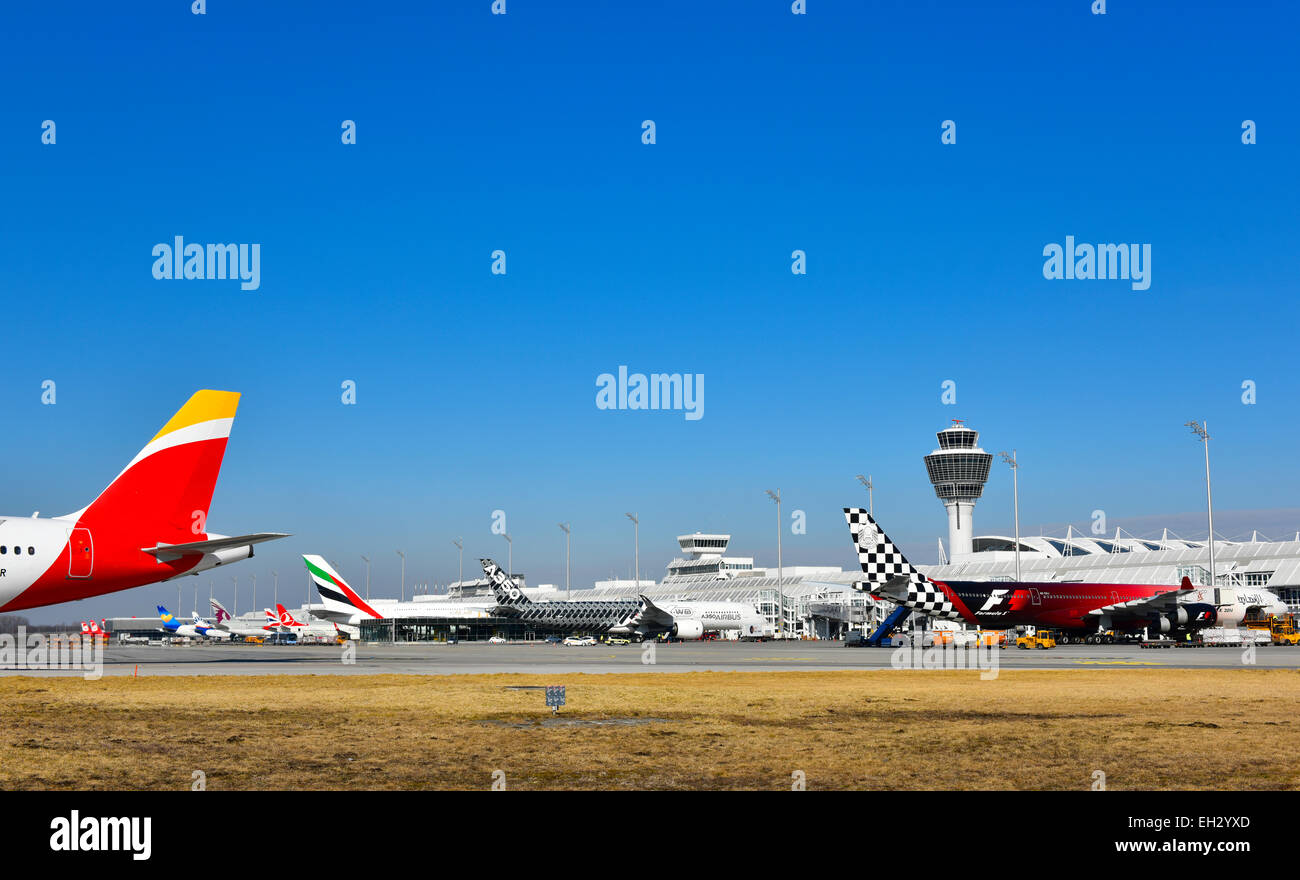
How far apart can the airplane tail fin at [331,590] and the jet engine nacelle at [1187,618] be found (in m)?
74.7

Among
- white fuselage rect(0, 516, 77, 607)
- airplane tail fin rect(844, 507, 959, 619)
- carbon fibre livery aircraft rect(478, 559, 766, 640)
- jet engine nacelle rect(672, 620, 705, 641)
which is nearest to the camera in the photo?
white fuselage rect(0, 516, 77, 607)

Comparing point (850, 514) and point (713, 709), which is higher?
point (850, 514)

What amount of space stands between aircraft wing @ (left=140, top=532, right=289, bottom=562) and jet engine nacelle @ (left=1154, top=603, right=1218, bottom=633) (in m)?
60.0

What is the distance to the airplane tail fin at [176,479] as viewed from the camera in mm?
36906

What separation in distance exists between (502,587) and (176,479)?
8495 centimetres

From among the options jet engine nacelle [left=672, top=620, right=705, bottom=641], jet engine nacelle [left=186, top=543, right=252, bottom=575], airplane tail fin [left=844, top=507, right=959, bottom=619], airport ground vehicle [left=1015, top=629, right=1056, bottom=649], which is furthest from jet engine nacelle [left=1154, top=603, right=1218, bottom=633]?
jet engine nacelle [left=186, top=543, right=252, bottom=575]

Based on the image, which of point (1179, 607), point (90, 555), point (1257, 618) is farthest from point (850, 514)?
point (90, 555)

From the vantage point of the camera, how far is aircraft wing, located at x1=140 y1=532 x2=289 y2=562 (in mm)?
35688

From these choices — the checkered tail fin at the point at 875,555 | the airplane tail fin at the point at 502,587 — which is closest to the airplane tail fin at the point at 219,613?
the airplane tail fin at the point at 502,587

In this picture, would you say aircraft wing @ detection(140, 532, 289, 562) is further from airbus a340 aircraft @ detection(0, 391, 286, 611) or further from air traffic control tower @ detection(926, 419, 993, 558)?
air traffic control tower @ detection(926, 419, 993, 558)
